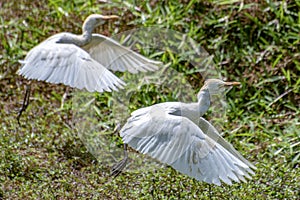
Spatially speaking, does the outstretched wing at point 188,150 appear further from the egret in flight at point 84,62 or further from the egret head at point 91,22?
the egret head at point 91,22

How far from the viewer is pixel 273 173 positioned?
5.31 metres

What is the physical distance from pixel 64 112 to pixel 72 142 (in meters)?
0.64

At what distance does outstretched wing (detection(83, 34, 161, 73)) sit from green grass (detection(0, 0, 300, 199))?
0.92 feet

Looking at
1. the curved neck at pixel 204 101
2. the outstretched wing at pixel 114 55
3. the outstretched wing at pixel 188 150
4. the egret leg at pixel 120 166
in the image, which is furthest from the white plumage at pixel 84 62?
the outstretched wing at pixel 188 150

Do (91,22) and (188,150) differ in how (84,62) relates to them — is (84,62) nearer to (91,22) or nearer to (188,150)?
(91,22)

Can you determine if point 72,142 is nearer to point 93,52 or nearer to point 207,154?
point 93,52

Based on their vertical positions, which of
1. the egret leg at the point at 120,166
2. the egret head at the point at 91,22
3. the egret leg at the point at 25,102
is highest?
the egret head at the point at 91,22

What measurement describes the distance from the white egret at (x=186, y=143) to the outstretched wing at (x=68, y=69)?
→ 0.80m

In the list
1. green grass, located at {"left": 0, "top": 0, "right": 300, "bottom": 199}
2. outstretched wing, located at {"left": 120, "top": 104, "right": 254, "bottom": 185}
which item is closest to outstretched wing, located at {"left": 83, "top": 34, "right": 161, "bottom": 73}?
green grass, located at {"left": 0, "top": 0, "right": 300, "bottom": 199}

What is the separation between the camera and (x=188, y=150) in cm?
456

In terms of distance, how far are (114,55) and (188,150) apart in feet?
6.63

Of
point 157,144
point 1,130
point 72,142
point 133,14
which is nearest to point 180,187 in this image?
point 157,144

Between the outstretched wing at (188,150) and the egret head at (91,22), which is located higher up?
the egret head at (91,22)

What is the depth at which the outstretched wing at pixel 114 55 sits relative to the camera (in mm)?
6305
